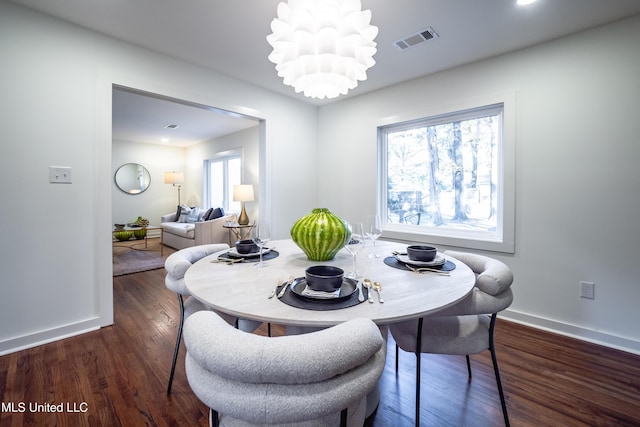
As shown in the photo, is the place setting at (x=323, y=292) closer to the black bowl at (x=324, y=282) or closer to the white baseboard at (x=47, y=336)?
the black bowl at (x=324, y=282)

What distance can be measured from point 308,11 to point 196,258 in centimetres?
139

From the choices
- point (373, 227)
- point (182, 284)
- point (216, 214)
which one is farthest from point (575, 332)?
point (216, 214)

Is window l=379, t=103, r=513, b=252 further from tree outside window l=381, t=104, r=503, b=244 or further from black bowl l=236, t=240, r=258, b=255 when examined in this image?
black bowl l=236, t=240, r=258, b=255

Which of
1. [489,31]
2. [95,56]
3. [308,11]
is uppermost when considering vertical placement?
[489,31]

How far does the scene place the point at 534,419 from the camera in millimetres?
1331

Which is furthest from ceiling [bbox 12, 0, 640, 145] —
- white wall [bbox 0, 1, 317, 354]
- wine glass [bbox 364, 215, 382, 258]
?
wine glass [bbox 364, 215, 382, 258]

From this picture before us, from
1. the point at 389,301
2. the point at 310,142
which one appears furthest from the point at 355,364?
the point at 310,142

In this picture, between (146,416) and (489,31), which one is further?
(489,31)

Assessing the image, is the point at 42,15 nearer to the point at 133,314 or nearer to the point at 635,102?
the point at 133,314

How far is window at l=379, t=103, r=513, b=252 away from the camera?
2580 mm

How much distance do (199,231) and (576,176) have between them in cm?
482

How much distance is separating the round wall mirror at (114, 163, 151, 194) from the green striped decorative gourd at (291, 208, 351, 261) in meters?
6.79

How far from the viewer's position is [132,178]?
661cm

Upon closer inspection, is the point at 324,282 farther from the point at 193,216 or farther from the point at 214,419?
the point at 193,216
